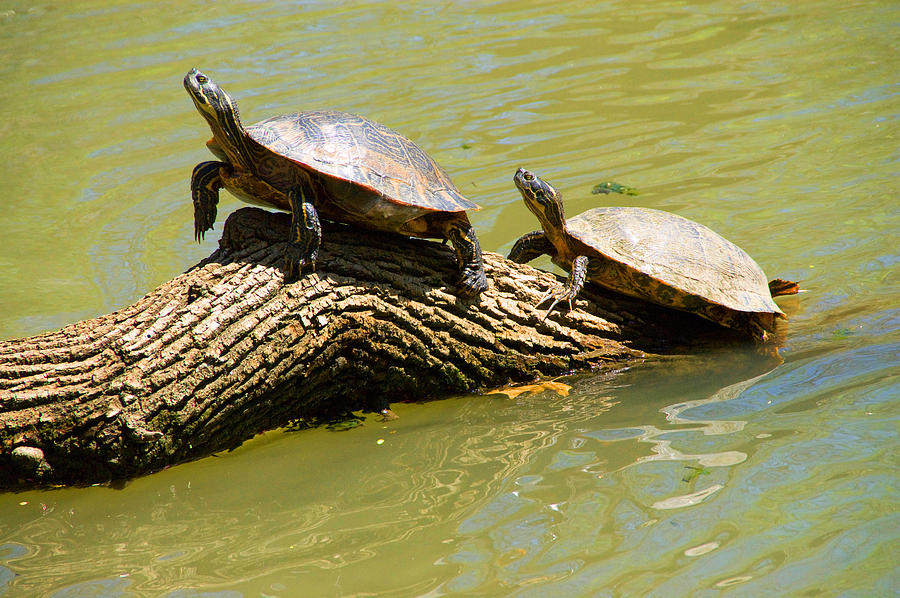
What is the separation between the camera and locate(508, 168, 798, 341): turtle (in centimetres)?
429

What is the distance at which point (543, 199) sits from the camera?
4.48 meters

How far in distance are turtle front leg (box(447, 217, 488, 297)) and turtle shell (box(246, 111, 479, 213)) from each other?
0.42 ft

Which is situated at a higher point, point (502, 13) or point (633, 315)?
point (502, 13)

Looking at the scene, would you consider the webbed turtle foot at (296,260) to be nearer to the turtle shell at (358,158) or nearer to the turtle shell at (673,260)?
the turtle shell at (358,158)

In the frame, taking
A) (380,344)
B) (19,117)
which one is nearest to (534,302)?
(380,344)

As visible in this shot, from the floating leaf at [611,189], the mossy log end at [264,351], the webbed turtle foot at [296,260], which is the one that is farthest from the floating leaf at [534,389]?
the floating leaf at [611,189]

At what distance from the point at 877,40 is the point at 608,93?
4.09m

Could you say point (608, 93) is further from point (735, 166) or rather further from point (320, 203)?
point (320, 203)

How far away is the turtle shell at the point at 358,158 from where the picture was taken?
146 inches

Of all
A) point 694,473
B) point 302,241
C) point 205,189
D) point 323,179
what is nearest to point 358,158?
point 323,179

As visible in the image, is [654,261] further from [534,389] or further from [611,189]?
[611,189]

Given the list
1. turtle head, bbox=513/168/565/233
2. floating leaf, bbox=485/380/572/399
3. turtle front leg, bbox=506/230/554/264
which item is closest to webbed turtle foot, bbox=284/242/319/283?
floating leaf, bbox=485/380/572/399

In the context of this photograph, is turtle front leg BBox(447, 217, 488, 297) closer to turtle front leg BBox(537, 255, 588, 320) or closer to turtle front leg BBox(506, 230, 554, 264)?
turtle front leg BBox(537, 255, 588, 320)

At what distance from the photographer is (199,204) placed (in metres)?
3.98
